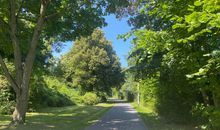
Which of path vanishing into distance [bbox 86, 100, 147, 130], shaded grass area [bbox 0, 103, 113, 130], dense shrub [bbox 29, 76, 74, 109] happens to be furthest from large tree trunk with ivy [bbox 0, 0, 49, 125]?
dense shrub [bbox 29, 76, 74, 109]

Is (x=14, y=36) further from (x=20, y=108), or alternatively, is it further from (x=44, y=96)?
(x=44, y=96)

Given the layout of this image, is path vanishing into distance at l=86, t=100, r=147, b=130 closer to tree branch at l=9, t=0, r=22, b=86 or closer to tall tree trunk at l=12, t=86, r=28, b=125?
tall tree trunk at l=12, t=86, r=28, b=125

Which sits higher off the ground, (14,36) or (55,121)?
(14,36)

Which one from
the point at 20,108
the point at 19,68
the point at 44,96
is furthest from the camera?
the point at 44,96

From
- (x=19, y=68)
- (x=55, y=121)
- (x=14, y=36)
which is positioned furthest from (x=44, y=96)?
(x=14, y=36)

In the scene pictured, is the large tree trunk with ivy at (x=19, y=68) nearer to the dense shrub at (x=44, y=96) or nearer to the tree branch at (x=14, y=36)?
the tree branch at (x=14, y=36)

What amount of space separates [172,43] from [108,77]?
52.1 metres

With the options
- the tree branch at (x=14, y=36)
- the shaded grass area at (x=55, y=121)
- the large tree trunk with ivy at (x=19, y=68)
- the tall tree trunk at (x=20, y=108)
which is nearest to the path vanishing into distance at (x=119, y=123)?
the shaded grass area at (x=55, y=121)

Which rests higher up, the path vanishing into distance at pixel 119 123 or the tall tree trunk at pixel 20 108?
the tall tree trunk at pixel 20 108

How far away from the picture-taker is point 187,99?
15820 millimetres

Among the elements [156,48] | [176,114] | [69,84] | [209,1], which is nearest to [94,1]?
[176,114]

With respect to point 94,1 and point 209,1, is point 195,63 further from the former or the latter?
point 94,1

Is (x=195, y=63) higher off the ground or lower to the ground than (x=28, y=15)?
lower

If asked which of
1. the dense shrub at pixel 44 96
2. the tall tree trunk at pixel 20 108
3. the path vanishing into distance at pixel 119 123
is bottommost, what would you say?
the path vanishing into distance at pixel 119 123
